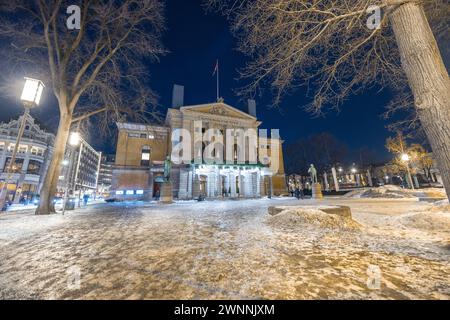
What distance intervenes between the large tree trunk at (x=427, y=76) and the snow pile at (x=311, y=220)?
89.1 inches

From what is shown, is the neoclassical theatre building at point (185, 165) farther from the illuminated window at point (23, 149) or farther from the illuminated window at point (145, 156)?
the illuminated window at point (23, 149)

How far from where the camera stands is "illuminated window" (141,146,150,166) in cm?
2759

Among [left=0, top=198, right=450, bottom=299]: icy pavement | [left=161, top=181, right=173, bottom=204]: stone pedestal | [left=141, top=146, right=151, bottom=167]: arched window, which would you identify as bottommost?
[left=0, top=198, right=450, bottom=299]: icy pavement

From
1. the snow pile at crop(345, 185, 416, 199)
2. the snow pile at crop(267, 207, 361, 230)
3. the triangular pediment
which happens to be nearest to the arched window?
the triangular pediment

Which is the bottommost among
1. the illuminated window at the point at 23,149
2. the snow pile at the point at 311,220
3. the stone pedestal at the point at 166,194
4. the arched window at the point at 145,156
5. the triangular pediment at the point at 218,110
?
the snow pile at the point at 311,220

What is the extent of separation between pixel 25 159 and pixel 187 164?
31066 millimetres

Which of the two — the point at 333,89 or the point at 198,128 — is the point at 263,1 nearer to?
the point at 333,89

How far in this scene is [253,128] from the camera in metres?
31.5

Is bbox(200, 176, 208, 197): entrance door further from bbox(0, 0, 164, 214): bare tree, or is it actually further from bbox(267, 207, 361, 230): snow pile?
bbox(267, 207, 361, 230): snow pile

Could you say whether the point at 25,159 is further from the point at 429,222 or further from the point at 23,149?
the point at 429,222

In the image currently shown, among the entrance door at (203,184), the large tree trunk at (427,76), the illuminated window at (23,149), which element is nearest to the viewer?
the large tree trunk at (427,76)

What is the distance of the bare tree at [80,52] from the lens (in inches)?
328

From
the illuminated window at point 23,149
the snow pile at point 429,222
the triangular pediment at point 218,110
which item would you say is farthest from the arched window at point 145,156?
the snow pile at point 429,222

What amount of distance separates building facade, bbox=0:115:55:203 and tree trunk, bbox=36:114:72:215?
103 ft
